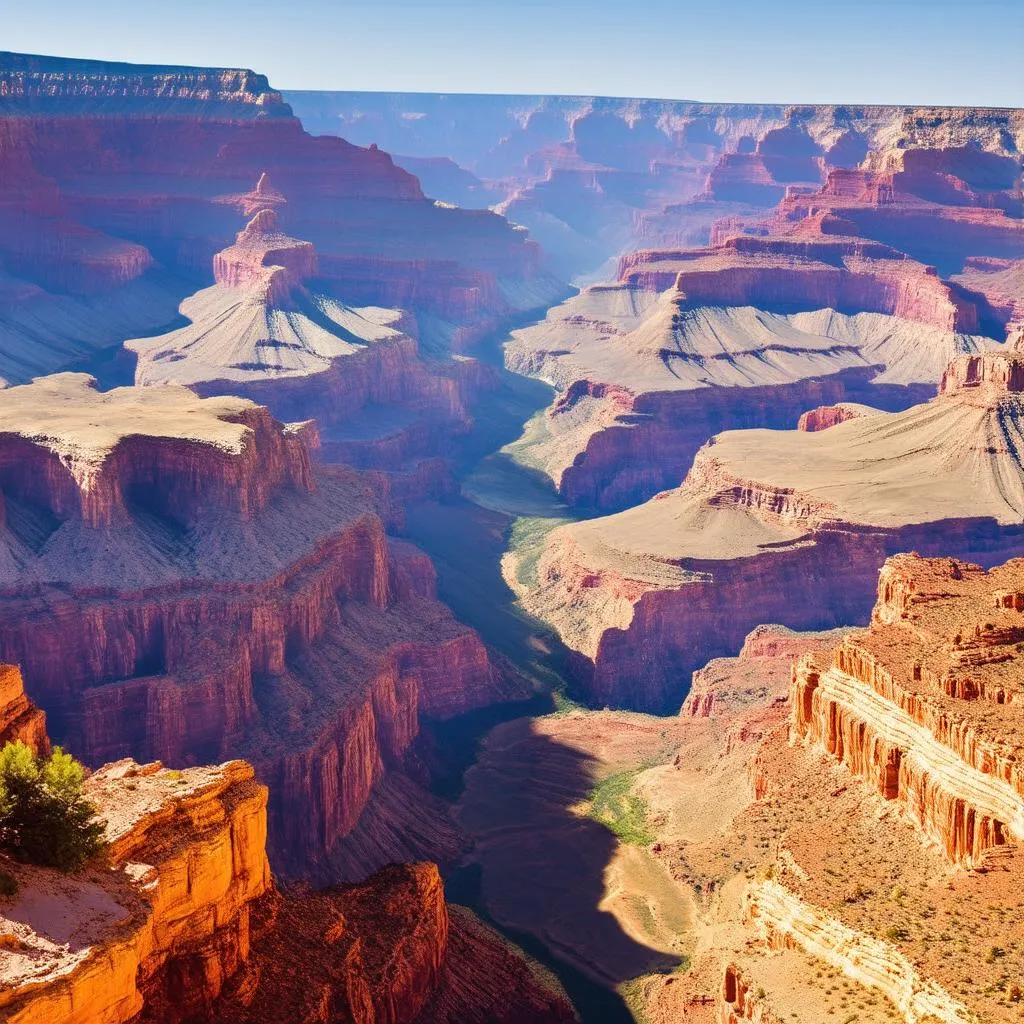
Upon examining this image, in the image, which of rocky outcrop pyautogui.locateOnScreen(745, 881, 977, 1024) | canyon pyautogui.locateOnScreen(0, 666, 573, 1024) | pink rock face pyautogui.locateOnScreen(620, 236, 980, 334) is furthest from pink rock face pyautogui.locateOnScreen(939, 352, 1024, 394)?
canyon pyautogui.locateOnScreen(0, 666, 573, 1024)

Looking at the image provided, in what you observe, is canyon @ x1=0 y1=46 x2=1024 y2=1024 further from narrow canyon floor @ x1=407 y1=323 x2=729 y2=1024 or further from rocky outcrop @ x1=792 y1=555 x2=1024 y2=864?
narrow canyon floor @ x1=407 y1=323 x2=729 y2=1024

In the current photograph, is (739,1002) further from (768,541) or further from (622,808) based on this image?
(768,541)

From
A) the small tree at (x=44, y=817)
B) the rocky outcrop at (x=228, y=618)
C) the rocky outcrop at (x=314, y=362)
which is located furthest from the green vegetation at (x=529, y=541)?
the small tree at (x=44, y=817)

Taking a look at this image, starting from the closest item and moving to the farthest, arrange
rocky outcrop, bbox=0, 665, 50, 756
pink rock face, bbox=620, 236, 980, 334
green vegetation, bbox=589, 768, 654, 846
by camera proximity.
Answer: rocky outcrop, bbox=0, 665, 50, 756
green vegetation, bbox=589, 768, 654, 846
pink rock face, bbox=620, 236, 980, 334

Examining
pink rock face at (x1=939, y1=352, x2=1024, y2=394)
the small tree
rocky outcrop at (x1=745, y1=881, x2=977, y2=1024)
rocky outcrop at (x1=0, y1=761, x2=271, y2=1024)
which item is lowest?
rocky outcrop at (x1=745, y1=881, x2=977, y2=1024)

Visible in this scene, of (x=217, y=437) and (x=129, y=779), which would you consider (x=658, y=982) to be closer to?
(x=129, y=779)
